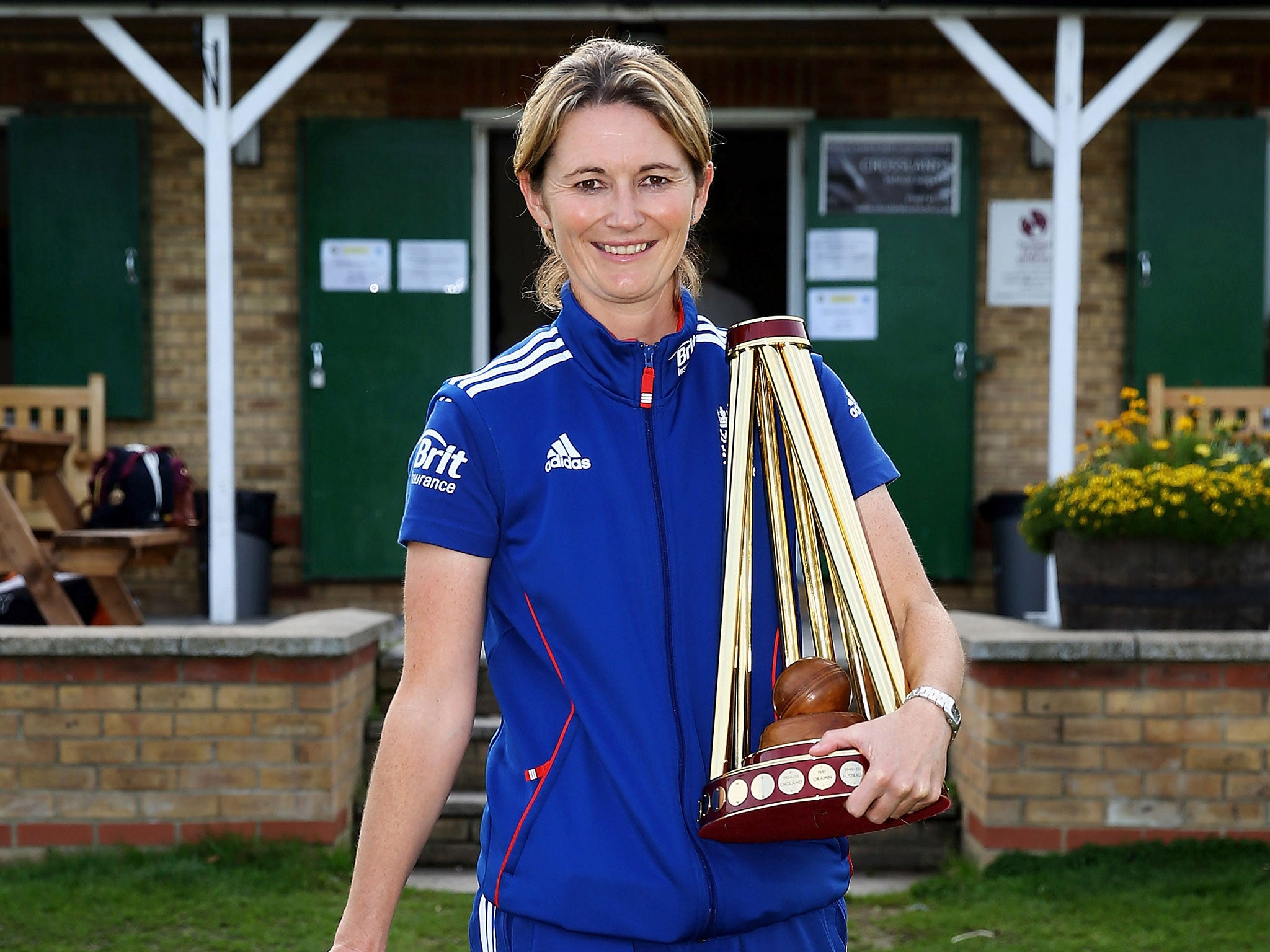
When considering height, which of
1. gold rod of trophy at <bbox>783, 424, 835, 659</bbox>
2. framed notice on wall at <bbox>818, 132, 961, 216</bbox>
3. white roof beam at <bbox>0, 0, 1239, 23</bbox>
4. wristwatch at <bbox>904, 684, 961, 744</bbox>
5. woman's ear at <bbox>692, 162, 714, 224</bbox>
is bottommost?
wristwatch at <bbox>904, 684, 961, 744</bbox>

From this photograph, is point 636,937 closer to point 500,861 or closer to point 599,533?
point 500,861

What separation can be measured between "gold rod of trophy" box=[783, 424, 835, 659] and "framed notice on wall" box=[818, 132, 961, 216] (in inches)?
237

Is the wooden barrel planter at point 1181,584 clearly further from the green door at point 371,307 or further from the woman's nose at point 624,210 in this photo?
the green door at point 371,307

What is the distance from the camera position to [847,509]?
4.50 feet

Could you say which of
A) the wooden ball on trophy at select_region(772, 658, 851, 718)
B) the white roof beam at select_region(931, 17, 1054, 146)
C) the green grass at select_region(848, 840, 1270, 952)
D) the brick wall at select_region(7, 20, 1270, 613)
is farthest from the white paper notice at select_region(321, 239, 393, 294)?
the wooden ball on trophy at select_region(772, 658, 851, 718)

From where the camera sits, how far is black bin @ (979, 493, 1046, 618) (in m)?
6.77

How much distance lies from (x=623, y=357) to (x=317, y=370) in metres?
5.95

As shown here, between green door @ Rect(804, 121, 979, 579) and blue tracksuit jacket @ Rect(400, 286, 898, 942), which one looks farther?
green door @ Rect(804, 121, 979, 579)

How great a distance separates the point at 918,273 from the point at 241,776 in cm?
449

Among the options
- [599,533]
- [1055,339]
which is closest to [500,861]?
[599,533]

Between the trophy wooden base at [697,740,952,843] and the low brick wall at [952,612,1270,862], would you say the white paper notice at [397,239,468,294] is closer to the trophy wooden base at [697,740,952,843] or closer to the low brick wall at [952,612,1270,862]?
the low brick wall at [952,612,1270,862]

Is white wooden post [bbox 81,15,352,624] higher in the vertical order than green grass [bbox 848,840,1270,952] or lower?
higher

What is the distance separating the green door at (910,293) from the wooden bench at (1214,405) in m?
0.92

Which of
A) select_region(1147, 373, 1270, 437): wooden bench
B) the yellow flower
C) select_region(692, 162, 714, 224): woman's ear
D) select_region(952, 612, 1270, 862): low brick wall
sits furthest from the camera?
select_region(1147, 373, 1270, 437): wooden bench
